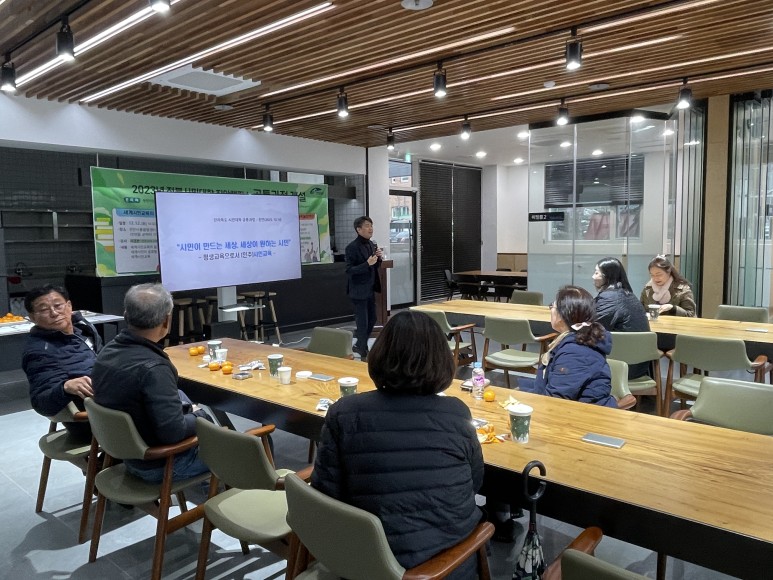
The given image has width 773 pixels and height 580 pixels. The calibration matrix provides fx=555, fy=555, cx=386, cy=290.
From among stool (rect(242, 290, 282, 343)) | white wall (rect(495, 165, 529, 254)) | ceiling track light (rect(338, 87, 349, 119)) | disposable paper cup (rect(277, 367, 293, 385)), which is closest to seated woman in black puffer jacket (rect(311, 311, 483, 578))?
disposable paper cup (rect(277, 367, 293, 385))

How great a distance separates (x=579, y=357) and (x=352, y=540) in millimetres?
1534

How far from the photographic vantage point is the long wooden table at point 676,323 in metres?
3.96

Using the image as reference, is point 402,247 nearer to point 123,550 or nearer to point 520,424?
point 123,550

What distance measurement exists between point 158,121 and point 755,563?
22.8 ft

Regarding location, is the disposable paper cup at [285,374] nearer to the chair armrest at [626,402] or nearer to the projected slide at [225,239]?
the chair armrest at [626,402]

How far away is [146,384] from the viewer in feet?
7.38

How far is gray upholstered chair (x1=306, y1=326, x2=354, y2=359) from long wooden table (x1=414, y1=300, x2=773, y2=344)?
1.66 metres

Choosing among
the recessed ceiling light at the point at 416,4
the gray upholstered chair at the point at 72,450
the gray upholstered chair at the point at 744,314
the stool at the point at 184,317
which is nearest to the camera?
the gray upholstered chair at the point at 72,450

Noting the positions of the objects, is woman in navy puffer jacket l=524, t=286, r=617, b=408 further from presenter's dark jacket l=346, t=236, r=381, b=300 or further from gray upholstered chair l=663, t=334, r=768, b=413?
presenter's dark jacket l=346, t=236, r=381, b=300

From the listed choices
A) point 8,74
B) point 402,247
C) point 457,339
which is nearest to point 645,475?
point 457,339

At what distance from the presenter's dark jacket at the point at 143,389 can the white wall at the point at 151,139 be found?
441 centimetres

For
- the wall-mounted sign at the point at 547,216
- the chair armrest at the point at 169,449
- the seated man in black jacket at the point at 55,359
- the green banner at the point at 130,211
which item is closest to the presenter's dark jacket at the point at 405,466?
the chair armrest at the point at 169,449

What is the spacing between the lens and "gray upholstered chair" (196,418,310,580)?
188cm

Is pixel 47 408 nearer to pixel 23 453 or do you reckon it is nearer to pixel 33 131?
pixel 23 453
